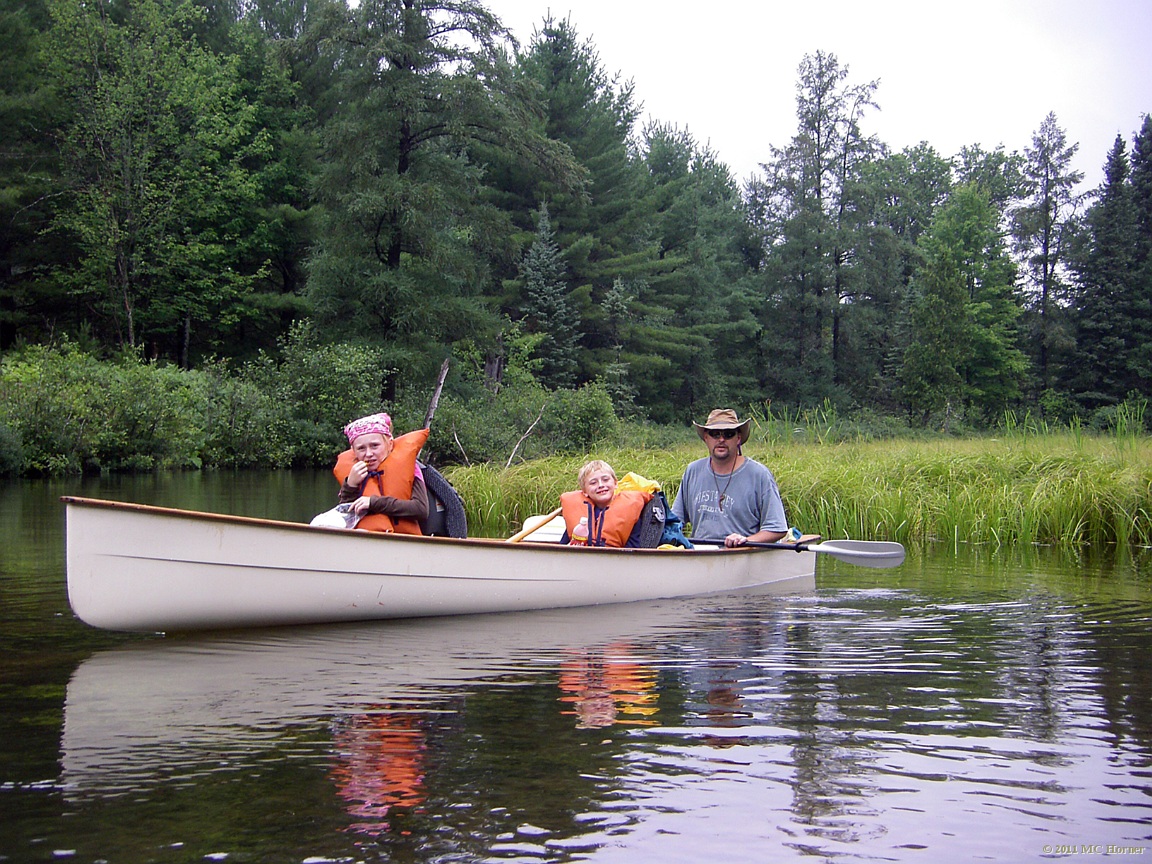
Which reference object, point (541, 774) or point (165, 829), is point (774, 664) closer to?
point (541, 774)

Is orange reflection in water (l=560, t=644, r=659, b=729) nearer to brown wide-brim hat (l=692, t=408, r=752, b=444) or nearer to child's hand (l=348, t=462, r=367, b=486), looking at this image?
child's hand (l=348, t=462, r=367, b=486)

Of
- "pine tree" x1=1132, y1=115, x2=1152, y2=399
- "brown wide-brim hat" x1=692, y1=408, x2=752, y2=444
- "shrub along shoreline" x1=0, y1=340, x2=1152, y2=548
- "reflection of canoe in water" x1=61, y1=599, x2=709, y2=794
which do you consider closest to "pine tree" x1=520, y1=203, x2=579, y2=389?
"shrub along shoreline" x1=0, y1=340, x2=1152, y2=548

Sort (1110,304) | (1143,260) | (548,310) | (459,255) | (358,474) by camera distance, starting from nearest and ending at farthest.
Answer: (358,474) < (459,255) < (548,310) < (1110,304) < (1143,260)

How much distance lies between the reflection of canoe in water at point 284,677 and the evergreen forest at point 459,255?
1142 centimetres

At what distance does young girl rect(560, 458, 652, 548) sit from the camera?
7387mm

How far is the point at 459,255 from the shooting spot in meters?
27.7

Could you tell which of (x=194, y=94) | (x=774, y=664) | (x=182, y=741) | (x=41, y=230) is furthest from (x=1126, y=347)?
(x=182, y=741)

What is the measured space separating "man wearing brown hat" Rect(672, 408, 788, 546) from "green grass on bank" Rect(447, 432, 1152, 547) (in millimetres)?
3308

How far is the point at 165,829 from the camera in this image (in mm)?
3031

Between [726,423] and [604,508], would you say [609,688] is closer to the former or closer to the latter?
[604,508]

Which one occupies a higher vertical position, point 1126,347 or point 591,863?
point 1126,347

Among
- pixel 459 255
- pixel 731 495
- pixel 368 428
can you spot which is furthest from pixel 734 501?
pixel 459 255

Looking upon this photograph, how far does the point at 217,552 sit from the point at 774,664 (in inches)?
111

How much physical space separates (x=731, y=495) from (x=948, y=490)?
456 centimetres
